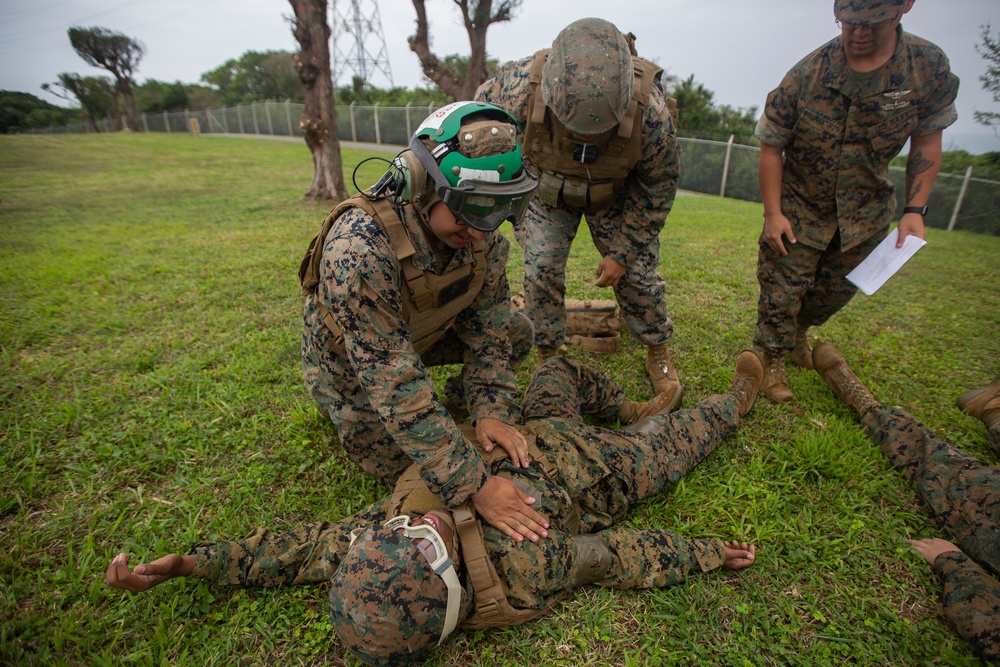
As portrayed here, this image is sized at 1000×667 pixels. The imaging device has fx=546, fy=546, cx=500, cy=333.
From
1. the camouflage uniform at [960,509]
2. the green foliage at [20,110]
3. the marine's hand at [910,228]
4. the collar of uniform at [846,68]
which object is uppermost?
the collar of uniform at [846,68]

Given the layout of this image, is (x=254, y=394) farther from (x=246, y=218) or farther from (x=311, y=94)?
(x=311, y=94)

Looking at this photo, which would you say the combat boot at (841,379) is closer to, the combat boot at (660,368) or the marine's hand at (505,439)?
the combat boot at (660,368)

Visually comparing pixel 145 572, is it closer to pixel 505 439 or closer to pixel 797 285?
pixel 505 439

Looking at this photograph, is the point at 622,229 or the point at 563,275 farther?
the point at 563,275

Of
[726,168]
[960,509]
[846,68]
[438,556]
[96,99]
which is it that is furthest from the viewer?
[96,99]

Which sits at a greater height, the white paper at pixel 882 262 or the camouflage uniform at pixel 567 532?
the white paper at pixel 882 262

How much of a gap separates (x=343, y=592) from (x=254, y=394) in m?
1.98

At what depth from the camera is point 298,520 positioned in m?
2.51

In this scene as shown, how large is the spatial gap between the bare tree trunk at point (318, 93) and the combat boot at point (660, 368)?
7.69 meters

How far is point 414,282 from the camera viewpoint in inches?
84.0

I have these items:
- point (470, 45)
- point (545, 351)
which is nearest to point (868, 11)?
point (545, 351)

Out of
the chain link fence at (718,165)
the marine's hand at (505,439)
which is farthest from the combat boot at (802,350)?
the chain link fence at (718,165)

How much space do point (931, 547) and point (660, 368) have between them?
162cm

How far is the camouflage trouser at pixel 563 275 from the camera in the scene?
3.43 meters
